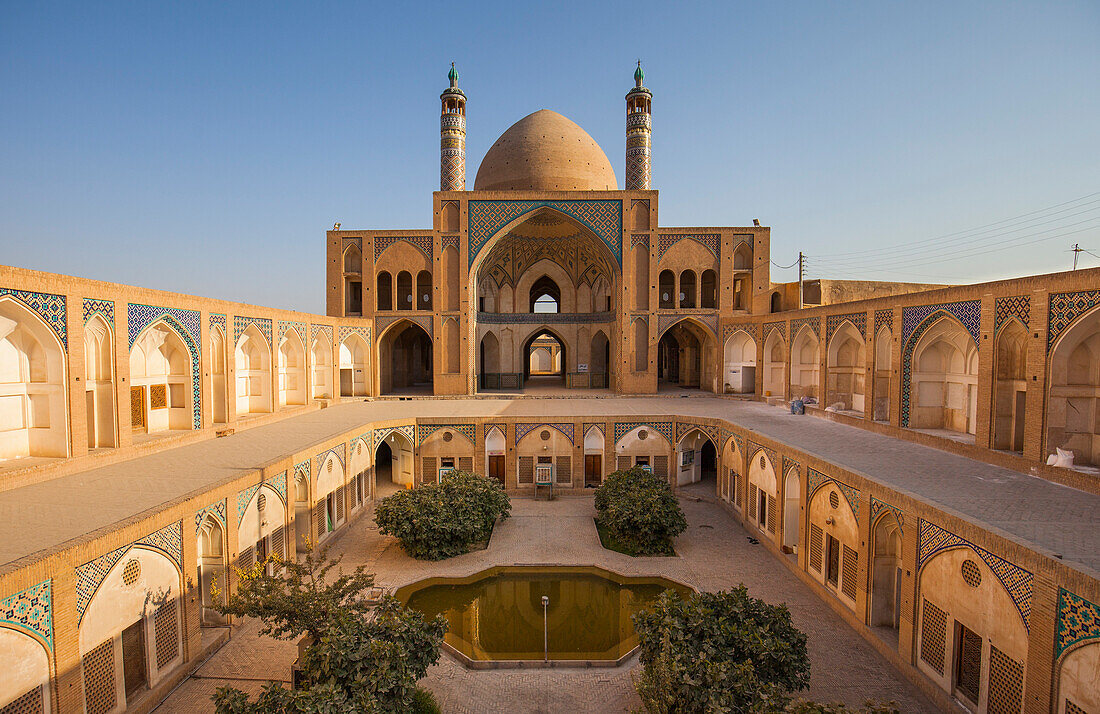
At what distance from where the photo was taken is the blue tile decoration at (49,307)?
5516 mm

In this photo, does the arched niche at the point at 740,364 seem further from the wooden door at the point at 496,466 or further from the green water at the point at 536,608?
the green water at the point at 536,608

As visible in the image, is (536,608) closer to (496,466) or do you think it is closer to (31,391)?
(496,466)

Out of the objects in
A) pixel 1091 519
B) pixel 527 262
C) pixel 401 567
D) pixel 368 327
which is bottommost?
pixel 401 567

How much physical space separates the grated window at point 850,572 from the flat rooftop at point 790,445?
0.93 m

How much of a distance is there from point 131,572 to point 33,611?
83 centimetres

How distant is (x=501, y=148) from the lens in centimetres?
1714

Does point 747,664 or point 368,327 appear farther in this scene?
point 368,327

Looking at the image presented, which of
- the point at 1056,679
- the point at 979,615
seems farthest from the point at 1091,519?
the point at 1056,679

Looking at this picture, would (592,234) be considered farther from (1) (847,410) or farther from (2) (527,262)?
(1) (847,410)

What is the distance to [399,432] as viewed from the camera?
10.5 meters

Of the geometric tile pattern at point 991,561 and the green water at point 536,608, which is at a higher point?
the geometric tile pattern at point 991,561

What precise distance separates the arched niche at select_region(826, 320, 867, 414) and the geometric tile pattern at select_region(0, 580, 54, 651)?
11035 mm

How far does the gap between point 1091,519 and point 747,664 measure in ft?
10.6

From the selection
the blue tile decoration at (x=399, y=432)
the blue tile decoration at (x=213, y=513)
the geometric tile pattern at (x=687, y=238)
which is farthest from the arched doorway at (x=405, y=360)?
the blue tile decoration at (x=213, y=513)
